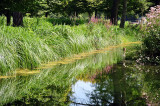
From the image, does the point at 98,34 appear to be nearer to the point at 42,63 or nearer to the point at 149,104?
the point at 42,63

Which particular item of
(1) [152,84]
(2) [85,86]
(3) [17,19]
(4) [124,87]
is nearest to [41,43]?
(2) [85,86]

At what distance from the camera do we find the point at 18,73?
22.1 ft

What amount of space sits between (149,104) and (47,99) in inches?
69.7

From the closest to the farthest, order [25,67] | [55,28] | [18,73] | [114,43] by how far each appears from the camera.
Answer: [18,73], [25,67], [55,28], [114,43]

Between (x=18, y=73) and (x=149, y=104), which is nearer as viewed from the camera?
(x=149, y=104)

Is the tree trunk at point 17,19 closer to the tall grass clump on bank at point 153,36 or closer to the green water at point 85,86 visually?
Result: the green water at point 85,86

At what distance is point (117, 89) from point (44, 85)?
1.60 meters

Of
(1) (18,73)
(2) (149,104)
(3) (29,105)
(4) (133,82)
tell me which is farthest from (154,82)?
(1) (18,73)

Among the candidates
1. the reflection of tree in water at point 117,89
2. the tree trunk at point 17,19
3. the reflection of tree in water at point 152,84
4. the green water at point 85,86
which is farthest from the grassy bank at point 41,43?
the reflection of tree in water at point 152,84

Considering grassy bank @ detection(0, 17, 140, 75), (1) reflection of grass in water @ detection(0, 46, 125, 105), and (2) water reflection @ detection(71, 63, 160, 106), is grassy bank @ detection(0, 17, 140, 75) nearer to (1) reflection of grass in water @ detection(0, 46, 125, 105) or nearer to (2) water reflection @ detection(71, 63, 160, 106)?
(1) reflection of grass in water @ detection(0, 46, 125, 105)

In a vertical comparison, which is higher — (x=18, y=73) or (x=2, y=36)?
(x=2, y=36)

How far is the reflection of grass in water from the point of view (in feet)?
15.5

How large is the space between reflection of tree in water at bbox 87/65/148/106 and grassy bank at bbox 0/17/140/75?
220 centimetres

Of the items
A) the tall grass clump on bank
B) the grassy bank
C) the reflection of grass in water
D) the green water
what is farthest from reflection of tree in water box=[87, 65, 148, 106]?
the grassy bank
